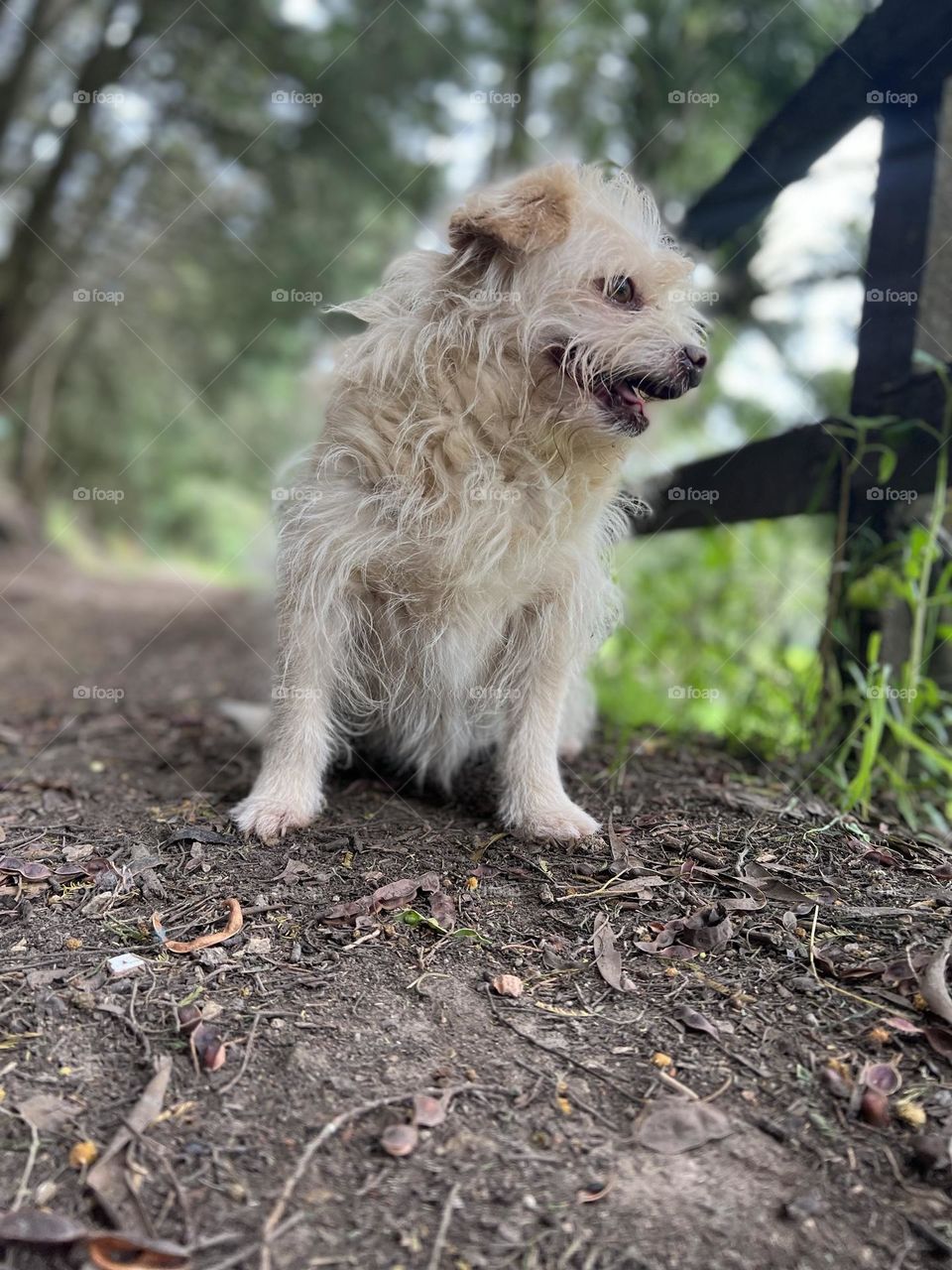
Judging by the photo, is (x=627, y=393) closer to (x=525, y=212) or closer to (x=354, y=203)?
(x=525, y=212)

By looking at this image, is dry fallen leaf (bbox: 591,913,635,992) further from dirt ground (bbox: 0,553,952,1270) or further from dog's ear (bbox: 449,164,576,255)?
dog's ear (bbox: 449,164,576,255)

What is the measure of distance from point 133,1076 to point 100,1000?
26cm

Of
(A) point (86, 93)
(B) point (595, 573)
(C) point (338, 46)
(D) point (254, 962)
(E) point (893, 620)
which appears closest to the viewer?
(D) point (254, 962)

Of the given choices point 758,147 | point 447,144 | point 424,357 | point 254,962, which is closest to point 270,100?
point 447,144

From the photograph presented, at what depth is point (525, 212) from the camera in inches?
107

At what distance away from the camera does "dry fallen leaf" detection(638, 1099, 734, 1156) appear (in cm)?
170

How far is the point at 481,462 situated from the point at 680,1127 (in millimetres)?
1864

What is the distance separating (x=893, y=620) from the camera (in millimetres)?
3428

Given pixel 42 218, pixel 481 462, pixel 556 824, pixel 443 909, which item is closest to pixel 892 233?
pixel 481 462

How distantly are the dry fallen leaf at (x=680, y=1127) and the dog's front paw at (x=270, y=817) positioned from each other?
149 centimetres

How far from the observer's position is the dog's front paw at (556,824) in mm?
2857

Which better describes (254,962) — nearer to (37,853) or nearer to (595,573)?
(37,853)

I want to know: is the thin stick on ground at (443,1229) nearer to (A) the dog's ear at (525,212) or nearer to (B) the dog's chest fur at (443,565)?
(B) the dog's chest fur at (443,565)

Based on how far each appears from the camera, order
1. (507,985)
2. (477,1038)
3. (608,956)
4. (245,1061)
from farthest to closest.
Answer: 1. (608,956)
2. (507,985)
3. (477,1038)
4. (245,1061)
